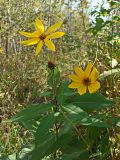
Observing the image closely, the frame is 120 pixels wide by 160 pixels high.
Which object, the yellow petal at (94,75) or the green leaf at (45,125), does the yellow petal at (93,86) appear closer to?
the yellow petal at (94,75)

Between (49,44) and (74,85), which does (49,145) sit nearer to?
(74,85)

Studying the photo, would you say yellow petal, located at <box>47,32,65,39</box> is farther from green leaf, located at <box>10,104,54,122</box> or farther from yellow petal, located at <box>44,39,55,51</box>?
green leaf, located at <box>10,104,54,122</box>

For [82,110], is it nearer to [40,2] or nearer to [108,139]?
[108,139]

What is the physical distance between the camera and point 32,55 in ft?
15.8

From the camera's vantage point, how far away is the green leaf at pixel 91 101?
1180mm

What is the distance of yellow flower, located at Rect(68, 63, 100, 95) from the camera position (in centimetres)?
123

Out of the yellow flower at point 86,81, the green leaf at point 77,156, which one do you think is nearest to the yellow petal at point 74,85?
the yellow flower at point 86,81

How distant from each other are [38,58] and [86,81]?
3545 millimetres

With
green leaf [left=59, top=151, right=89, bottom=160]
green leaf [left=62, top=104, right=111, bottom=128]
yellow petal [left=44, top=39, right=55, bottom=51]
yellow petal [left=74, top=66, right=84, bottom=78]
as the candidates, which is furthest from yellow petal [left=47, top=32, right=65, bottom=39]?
→ green leaf [left=59, top=151, right=89, bottom=160]

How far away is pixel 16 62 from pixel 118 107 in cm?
346

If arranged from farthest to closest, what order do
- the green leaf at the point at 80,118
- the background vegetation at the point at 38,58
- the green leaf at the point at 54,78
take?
the background vegetation at the point at 38,58 < the green leaf at the point at 54,78 < the green leaf at the point at 80,118

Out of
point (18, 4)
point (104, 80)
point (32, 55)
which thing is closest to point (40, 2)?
point (18, 4)

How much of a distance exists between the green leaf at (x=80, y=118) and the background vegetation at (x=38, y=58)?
176 mm

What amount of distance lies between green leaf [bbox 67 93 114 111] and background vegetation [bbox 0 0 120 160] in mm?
120
